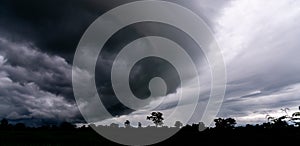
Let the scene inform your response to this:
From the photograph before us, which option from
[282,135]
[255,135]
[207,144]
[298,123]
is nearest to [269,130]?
[282,135]

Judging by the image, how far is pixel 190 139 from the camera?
1441 cm

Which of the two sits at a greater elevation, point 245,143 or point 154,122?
point 154,122

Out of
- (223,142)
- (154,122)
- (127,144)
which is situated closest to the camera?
(223,142)

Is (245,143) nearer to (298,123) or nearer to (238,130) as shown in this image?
(238,130)

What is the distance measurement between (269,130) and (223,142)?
314 centimetres

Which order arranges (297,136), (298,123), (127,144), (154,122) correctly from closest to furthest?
1. (298,123)
2. (297,136)
3. (127,144)
4. (154,122)

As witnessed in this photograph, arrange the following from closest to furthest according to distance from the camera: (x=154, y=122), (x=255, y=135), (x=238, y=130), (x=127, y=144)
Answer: (x=255, y=135) → (x=238, y=130) → (x=127, y=144) → (x=154, y=122)

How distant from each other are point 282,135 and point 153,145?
764cm

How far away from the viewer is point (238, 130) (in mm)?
14047

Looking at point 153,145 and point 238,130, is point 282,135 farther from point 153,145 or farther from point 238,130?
point 153,145

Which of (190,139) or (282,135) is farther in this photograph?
(190,139)

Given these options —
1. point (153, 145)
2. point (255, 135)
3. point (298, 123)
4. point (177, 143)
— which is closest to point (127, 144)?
point (153, 145)

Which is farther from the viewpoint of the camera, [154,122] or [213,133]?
[154,122]

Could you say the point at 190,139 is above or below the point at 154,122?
below
